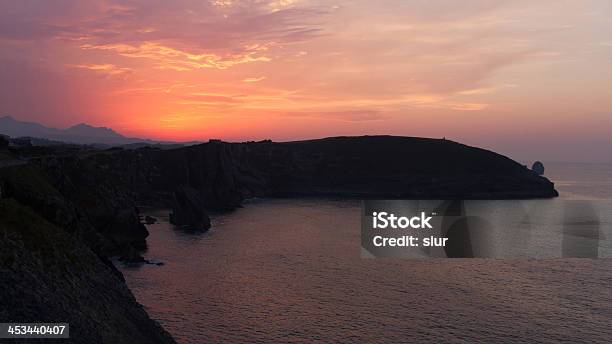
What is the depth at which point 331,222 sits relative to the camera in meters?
167

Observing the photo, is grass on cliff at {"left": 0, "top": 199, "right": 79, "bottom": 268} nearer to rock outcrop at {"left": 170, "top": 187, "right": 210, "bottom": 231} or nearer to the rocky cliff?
the rocky cliff

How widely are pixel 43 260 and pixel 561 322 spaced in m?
66.8

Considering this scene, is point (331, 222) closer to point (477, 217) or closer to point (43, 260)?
point (477, 217)

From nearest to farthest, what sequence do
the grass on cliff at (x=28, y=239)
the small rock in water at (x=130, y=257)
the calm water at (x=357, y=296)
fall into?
the grass on cliff at (x=28, y=239)
the calm water at (x=357, y=296)
the small rock in water at (x=130, y=257)

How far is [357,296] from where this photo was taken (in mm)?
Answer: 78750

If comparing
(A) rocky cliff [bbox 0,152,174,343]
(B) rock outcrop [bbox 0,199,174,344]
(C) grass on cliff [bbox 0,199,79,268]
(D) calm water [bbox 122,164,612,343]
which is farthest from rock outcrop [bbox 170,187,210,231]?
(C) grass on cliff [bbox 0,199,79,268]

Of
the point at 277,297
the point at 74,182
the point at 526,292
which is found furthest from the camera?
the point at 74,182

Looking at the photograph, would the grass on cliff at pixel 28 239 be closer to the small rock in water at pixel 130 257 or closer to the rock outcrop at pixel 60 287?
the rock outcrop at pixel 60 287

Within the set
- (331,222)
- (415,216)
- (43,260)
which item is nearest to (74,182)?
(43,260)

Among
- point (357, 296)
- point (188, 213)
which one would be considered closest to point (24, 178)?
point (357, 296)

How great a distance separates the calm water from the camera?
210ft

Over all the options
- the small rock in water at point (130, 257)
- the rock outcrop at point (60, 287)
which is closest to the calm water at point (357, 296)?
the small rock in water at point (130, 257)

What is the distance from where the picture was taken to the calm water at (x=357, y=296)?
64.1m

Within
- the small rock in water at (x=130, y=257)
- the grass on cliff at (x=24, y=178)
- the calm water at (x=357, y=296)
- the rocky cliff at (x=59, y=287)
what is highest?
the grass on cliff at (x=24, y=178)
